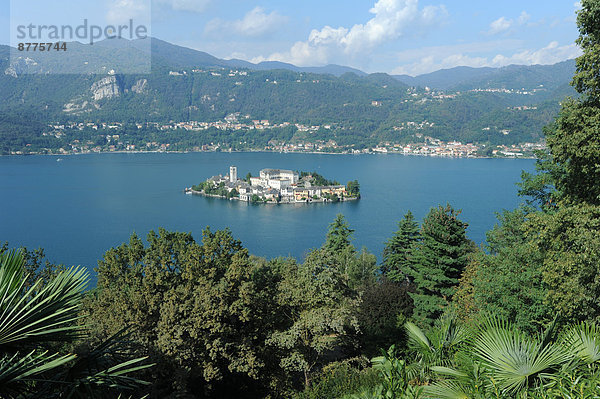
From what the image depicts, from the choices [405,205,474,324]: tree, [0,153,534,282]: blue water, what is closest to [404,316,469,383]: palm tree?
[405,205,474,324]: tree

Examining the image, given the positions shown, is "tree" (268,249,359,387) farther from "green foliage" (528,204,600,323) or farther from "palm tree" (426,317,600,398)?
"palm tree" (426,317,600,398)

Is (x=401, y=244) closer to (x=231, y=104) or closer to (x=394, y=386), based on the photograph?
(x=394, y=386)

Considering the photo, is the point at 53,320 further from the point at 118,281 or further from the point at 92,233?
the point at 92,233

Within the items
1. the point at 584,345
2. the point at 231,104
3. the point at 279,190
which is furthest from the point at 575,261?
the point at 231,104

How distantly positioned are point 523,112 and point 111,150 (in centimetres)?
8035

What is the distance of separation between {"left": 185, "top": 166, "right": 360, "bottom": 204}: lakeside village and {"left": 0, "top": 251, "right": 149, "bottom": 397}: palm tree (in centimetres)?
3342

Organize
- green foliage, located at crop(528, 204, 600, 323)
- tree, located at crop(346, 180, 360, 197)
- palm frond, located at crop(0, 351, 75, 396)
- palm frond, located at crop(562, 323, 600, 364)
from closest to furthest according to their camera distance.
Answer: palm frond, located at crop(0, 351, 75, 396), palm frond, located at crop(562, 323, 600, 364), green foliage, located at crop(528, 204, 600, 323), tree, located at crop(346, 180, 360, 197)

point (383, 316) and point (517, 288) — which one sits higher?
point (517, 288)

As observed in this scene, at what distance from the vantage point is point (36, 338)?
1.59 meters

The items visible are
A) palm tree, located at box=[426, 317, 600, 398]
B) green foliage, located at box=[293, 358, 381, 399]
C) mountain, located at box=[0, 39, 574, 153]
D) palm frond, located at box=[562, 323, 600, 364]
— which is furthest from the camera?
mountain, located at box=[0, 39, 574, 153]

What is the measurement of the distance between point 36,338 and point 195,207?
3102 cm

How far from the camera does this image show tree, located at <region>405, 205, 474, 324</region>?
7.17 m

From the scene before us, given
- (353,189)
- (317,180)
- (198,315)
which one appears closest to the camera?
(198,315)

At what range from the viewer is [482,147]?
73.9m
